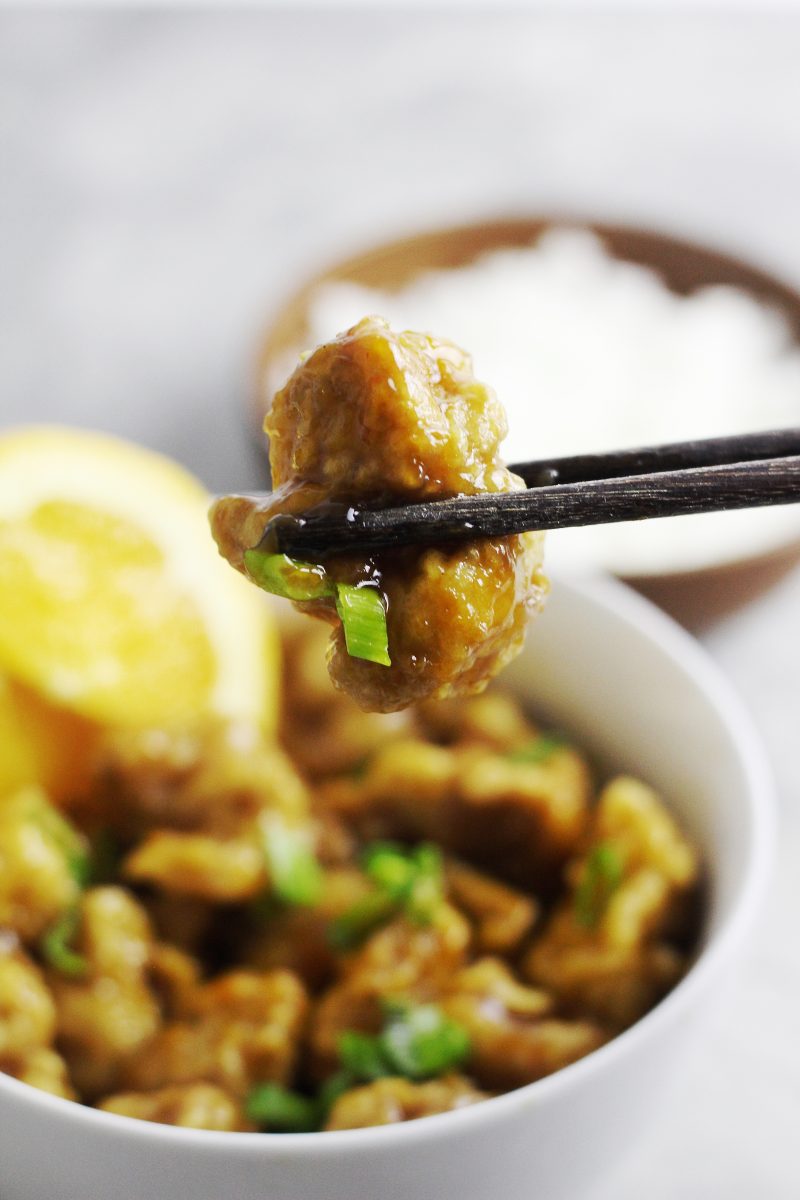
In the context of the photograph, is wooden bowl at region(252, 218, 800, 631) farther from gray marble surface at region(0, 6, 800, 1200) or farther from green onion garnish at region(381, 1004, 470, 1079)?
green onion garnish at region(381, 1004, 470, 1079)

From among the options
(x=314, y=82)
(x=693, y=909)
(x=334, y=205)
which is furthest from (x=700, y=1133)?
(x=314, y=82)

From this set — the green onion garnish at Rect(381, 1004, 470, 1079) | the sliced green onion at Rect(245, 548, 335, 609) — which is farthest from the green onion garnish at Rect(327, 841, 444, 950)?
the sliced green onion at Rect(245, 548, 335, 609)

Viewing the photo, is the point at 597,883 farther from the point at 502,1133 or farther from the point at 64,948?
the point at 64,948

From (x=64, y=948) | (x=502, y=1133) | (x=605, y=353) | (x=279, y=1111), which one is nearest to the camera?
(x=502, y=1133)

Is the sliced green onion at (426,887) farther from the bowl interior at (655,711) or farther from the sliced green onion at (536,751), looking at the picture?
the bowl interior at (655,711)

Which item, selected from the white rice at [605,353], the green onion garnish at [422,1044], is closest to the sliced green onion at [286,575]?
the green onion garnish at [422,1044]

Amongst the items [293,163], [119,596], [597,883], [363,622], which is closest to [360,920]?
[597,883]

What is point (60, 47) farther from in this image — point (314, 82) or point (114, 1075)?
point (114, 1075)

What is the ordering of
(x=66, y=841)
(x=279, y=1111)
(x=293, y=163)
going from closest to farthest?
(x=279, y=1111), (x=66, y=841), (x=293, y=163)
